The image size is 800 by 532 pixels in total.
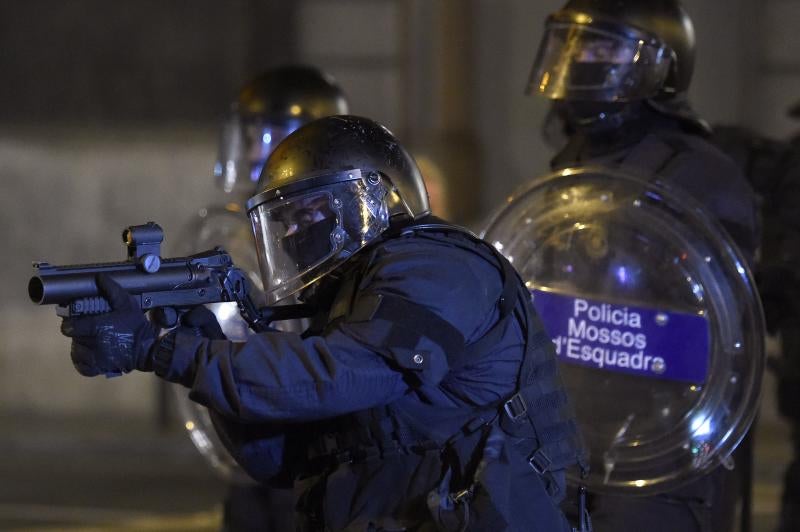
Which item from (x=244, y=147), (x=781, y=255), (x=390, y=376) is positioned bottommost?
(x=781, y=255)

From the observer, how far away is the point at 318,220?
254 cm

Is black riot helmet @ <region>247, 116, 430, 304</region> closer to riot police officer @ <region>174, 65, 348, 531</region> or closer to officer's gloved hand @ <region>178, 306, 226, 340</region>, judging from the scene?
officer's gloved hand @ <region>178, 306, 226, 340</region>

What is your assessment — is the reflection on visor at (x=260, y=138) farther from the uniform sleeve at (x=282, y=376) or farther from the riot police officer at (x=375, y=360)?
the uniform sleeve at (x=282, y=376)

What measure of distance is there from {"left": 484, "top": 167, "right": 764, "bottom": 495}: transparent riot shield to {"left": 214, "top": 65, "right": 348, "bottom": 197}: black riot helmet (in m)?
1.11

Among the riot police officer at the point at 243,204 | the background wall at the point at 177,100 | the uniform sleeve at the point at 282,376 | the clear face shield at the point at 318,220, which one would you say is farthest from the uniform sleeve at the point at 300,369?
the background wall at the point at 177,100

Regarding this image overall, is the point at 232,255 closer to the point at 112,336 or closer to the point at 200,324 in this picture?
the point at 200,324

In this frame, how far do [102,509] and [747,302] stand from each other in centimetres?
411

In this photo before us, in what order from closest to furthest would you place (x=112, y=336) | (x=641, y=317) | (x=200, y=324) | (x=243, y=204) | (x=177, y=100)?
(x=112, y=336) → (x=200, y=324) → (x=641, y=317) → (x=243, y=204) → (x=177, y=100)

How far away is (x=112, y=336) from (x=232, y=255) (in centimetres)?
190

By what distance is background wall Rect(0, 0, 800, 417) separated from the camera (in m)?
7.70

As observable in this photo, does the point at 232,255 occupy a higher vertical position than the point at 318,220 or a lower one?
lower

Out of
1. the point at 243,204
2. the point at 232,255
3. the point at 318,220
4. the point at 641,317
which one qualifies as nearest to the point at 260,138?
the point at 243,204

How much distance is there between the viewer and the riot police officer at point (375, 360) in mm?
2211

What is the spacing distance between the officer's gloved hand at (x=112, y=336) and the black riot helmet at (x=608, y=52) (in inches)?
69.2
